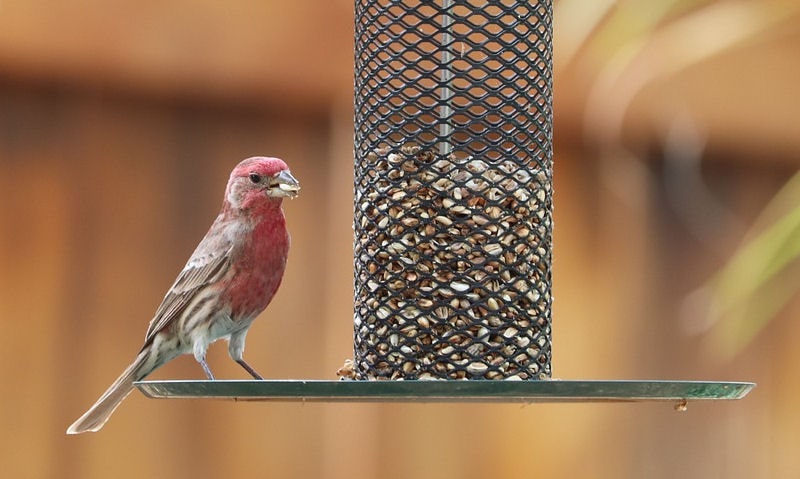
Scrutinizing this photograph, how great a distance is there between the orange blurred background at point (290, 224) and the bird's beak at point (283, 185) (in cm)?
115

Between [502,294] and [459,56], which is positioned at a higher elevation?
[459,56]

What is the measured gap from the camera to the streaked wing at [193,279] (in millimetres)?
4570

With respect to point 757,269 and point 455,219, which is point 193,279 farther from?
point 757,269

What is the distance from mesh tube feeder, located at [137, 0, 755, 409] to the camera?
354 centimetres

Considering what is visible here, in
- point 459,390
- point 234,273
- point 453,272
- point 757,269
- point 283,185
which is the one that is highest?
point 283,185

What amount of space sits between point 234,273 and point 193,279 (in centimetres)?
15

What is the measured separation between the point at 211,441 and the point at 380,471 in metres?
0.81

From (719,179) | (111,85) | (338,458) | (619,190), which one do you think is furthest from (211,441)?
(719,179)

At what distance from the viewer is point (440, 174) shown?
3.58 metres

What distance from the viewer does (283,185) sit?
4461 mm

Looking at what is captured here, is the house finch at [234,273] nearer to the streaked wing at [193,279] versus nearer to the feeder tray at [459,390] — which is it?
Answer: the streaked wing at [193,279]

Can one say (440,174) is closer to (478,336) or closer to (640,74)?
(478,336)

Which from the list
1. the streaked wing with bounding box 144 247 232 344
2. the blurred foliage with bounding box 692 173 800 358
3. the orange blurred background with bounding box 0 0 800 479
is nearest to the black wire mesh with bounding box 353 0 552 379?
the streaked wing with bounding box 144 247 232 344

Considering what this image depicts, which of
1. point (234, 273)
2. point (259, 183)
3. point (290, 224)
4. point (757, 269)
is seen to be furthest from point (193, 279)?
point (757, 269)
